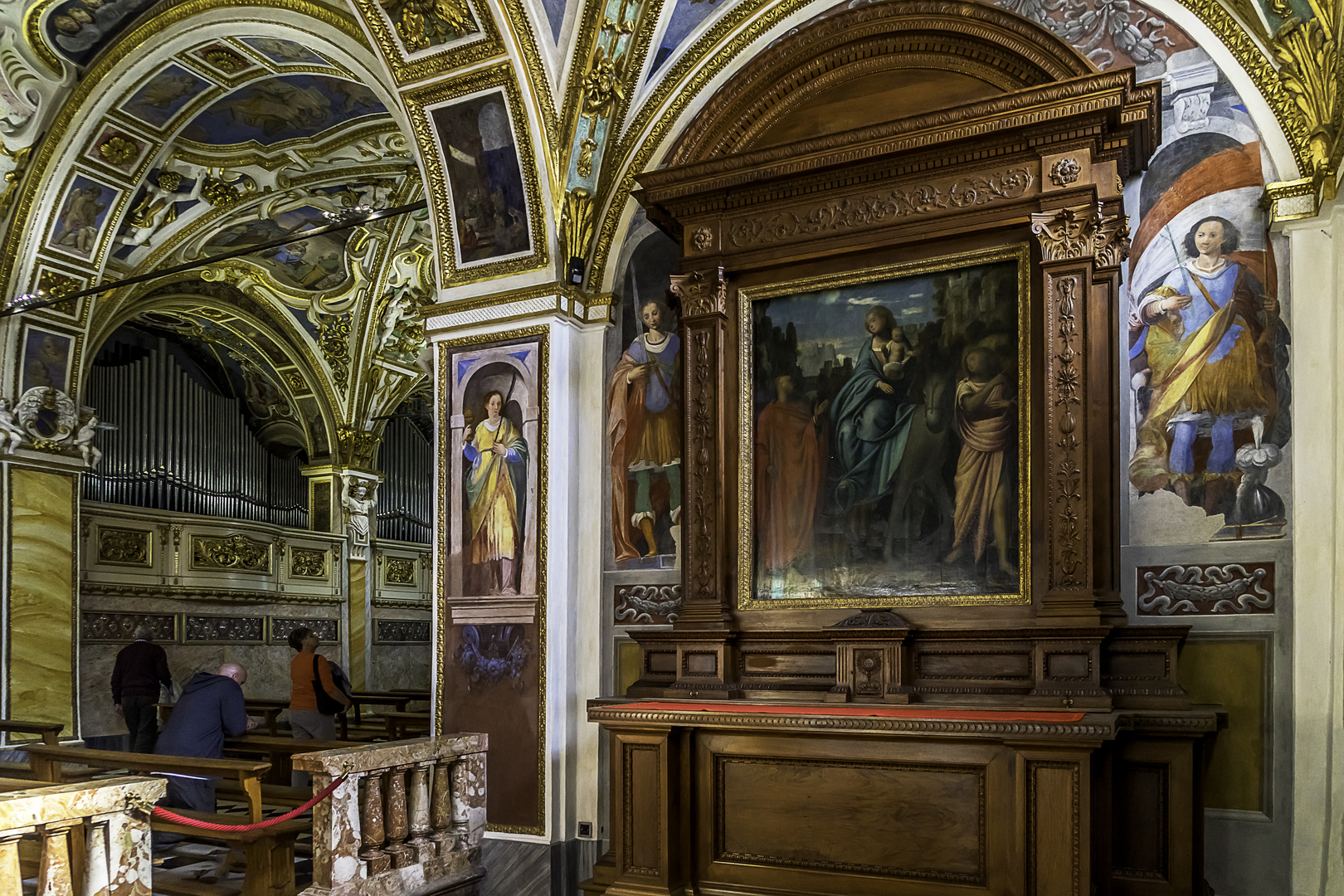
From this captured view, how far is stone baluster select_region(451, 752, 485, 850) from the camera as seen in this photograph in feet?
22.3

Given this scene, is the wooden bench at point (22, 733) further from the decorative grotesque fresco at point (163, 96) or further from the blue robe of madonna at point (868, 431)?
the blue robe of madonna at point (868, 431)

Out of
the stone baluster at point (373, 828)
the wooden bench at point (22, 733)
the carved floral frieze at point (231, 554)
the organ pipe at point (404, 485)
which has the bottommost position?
the wooden bench at point (22, 733)

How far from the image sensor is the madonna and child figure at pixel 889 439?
252 inches

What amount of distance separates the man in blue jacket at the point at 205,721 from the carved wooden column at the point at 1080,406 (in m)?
5.14

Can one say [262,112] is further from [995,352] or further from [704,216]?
[995,352]

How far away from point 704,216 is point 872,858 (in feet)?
13.4

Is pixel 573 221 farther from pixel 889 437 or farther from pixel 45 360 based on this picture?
pixel 45 360

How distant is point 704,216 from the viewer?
7.29m

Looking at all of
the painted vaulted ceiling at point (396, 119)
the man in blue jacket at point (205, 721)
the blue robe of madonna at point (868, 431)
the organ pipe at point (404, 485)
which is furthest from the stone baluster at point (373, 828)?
the organ pipe at point (404, 485)

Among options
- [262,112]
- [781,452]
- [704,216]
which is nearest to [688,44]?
[704,216]

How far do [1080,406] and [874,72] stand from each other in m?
2.71

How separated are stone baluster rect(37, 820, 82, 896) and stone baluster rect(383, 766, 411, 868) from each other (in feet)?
6.00

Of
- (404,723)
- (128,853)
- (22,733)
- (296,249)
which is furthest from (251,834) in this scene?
(296,249)

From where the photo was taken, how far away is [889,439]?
6.70 meters
